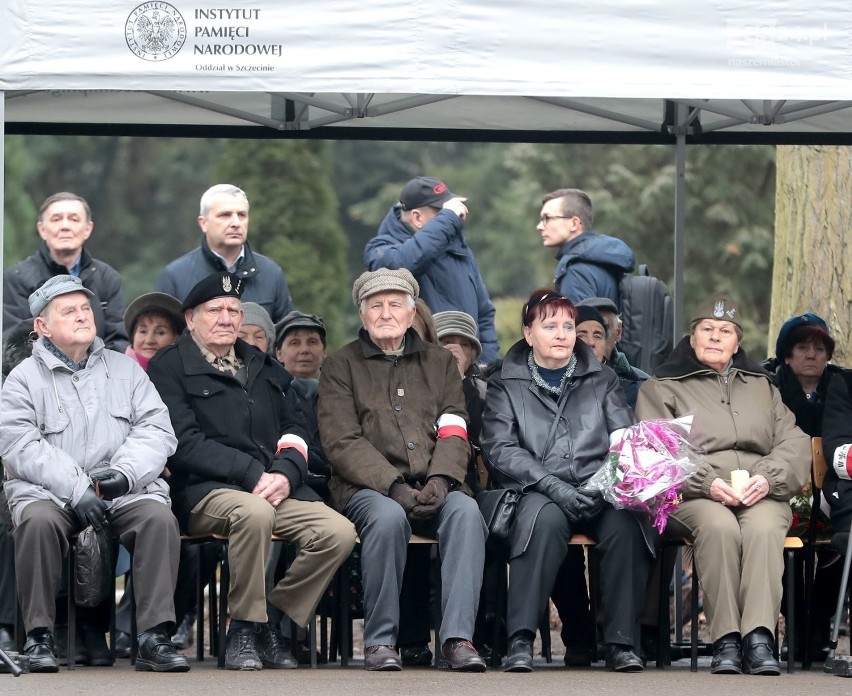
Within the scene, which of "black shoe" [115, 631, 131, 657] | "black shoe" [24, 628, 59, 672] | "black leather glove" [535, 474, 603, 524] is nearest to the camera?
"black shoe" [24, 628, 59, 672]

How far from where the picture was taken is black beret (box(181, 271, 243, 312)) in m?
7.26

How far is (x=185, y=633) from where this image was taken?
28.2ft

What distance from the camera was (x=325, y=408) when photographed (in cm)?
730

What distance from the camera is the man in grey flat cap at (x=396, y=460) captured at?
6832 mm

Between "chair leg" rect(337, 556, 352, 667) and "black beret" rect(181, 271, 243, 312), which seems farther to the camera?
"black beret" rect(181, 271, 243, 312)

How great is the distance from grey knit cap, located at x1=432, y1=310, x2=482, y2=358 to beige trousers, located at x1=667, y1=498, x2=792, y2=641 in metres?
1.59

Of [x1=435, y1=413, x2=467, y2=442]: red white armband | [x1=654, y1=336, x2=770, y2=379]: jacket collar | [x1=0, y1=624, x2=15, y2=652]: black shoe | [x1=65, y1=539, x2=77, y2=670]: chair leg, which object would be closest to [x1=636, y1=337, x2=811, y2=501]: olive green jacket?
[x1=654, y1=336, x2=770, y2=379]: jacket collar

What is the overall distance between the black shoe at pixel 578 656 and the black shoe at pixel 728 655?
0.62 meters

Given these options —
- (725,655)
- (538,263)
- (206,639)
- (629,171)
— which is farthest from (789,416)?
(538,263)

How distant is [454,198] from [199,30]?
267 centimetres

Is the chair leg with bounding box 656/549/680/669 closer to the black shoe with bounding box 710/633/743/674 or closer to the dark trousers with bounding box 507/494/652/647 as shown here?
the dark trousers with bounding box 507/494/652/647

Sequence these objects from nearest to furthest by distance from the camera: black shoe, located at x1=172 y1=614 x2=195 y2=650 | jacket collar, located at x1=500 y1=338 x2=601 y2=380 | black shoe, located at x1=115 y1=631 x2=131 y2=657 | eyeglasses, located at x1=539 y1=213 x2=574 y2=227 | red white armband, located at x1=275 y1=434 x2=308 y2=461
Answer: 1. red white armband, located at x1=275 y1=434 x2=308 y2=461
2. jacket collar, located at x1=500 y1=338 x2=601 y2=380
3. black shoe, located at x1=115 y1=631 x2=131 y2=657
4. black shoe, located at x1=172 y1=614 x2=195 y2=650
5. eyeglasses, located at x1=539 y1=213 x2=574 y2=227

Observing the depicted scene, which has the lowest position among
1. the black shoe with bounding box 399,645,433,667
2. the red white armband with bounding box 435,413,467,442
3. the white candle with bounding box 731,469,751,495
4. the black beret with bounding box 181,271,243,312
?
the black shoe with bounding box 399,645,433,667

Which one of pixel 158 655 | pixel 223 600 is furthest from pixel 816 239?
pixel 158 655
